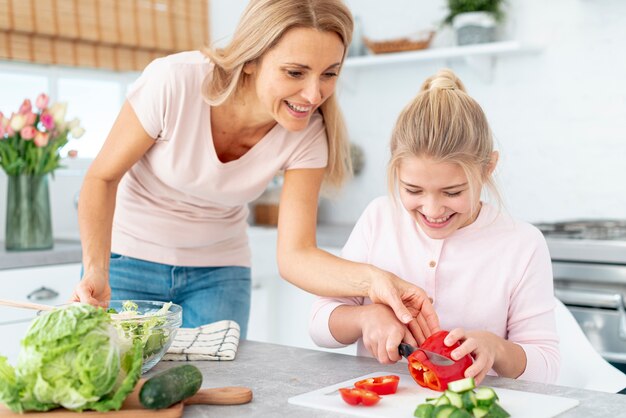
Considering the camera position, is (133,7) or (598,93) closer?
(598,93)

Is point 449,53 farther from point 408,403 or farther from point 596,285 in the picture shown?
point 408,403

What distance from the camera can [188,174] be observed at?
6.36ft

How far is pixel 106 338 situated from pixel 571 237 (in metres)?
2.12

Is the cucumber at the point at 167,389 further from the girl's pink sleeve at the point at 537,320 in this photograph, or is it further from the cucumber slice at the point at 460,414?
the girl's pink sleeve at the point at 537,320

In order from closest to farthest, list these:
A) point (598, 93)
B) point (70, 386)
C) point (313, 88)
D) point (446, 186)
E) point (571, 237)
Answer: point (70, 386), point (446, 186), point (313, 88), point (571, 237), point (598, 93)

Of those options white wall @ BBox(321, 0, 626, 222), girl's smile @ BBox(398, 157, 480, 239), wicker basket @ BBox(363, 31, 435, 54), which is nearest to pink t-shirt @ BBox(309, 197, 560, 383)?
girl's smile @ BBox(398, 157, 480, 239)

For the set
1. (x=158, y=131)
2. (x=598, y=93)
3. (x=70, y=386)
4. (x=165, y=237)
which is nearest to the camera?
(x=70, y=386)

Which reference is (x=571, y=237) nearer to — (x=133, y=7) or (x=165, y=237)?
(x=165, y=237)

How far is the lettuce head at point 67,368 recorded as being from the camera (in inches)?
41.3

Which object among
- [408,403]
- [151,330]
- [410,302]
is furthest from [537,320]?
[151,330]

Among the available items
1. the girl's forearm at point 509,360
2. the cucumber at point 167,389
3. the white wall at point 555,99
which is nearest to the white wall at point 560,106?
the white wall at point 555,99

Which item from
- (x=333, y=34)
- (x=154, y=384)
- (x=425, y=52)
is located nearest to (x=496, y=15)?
(x=425, y=52)

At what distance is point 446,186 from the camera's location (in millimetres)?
1574

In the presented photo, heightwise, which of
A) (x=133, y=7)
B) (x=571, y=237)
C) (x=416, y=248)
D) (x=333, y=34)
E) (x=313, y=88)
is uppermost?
(x=133, y=7)
